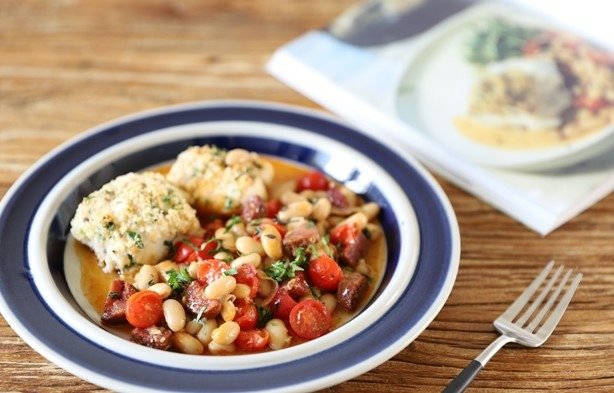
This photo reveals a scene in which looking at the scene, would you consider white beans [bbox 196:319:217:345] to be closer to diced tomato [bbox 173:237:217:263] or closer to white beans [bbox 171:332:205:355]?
white beans [bbox 171:332:205:355]

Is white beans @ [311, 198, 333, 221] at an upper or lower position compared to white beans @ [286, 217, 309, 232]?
lower

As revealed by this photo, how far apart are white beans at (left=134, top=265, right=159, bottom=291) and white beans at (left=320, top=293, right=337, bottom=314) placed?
1.45ft

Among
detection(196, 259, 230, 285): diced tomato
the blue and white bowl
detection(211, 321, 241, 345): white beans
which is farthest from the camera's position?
detection(196, 259, 230, 285): diced tomato

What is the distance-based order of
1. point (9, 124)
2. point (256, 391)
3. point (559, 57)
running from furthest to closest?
point (559, 57), point (9, 124), point (256, 391)

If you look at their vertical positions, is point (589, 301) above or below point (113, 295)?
below

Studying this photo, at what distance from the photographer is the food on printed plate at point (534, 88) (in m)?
2.65

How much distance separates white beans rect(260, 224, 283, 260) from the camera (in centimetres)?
199

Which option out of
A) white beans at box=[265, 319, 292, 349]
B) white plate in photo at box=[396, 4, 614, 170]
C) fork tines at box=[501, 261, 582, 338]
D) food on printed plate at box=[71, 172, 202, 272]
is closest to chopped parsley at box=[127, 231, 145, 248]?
food on printed plate at box=[71, 172, 202, 272]

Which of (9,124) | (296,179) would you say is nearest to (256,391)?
(296,179)

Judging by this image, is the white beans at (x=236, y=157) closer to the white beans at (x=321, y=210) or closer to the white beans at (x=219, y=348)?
the white beans at (x=321, y=210)

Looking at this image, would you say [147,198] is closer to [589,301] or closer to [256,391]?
[256,391]

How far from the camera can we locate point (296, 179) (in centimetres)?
240

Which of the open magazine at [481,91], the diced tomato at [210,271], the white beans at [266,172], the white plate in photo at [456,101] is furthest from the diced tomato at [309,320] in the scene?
the white plate in photo at [456,101]

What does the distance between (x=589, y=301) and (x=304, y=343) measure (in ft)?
2.99
